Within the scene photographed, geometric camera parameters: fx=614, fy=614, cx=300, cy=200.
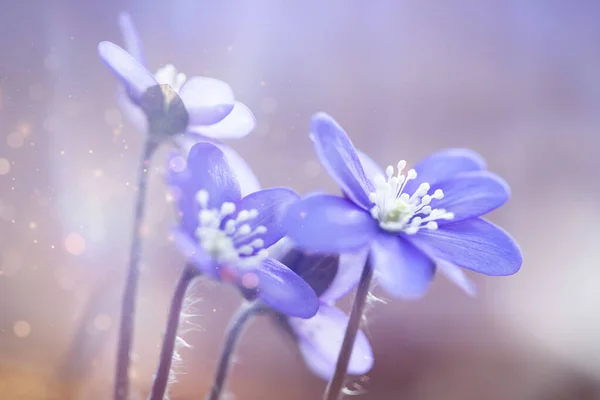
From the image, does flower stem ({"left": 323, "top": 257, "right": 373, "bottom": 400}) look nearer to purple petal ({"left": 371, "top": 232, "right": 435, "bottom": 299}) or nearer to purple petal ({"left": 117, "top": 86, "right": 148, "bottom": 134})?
purple petal ({"left": 371, "top": 232, "right": 435, "bottom": 299})

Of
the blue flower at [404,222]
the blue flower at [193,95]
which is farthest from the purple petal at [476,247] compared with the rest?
the blue flower at [193,95]

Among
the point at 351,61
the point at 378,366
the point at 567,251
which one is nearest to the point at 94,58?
the point at 351,61

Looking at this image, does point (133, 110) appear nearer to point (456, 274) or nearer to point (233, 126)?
point (233, 126)

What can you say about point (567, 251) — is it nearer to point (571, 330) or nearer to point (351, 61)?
point (571, 330)

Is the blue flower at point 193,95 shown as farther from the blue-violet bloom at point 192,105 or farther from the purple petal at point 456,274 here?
the purple petal at point 456,274

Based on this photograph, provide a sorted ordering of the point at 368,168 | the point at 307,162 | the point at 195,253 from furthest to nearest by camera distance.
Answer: the point at 307,162 < the point at 368,168 < the point at 195,253

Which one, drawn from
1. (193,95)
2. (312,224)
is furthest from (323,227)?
(193,95)
